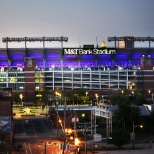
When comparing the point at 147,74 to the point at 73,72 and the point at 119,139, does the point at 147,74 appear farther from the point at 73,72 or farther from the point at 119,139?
the point at 119,139

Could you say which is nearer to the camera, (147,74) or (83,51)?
(147,74)

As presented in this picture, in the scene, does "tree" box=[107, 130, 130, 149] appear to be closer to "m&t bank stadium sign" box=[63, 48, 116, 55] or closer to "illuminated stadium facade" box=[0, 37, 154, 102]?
"illuminated stadium facade" box=[0, 37, 154, 102]

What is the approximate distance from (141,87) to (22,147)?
59.9m

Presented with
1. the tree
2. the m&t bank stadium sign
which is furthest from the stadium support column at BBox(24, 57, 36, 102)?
the tree

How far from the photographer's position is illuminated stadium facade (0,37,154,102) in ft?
333

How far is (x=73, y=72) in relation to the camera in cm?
10356

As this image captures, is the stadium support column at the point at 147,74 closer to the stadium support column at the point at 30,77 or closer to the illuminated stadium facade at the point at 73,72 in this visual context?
the illuminated stadium facade at the point at 73,72

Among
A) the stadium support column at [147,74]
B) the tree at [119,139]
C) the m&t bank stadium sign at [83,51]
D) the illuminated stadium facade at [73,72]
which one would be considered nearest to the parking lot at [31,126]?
the tree at [119,139]

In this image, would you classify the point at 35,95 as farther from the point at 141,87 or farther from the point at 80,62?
the point at 141,87

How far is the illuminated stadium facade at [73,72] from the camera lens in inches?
3999

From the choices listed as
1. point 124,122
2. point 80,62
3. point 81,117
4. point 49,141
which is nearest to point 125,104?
point 124,122

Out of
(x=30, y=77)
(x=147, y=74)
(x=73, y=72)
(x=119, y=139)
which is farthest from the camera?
(x=73, y=72)

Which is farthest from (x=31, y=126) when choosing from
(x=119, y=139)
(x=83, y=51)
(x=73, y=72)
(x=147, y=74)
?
(x=83, y=51)

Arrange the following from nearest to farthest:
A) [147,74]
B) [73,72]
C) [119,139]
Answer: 1. [119,139]
2. [147,74]
3. [73,72]
